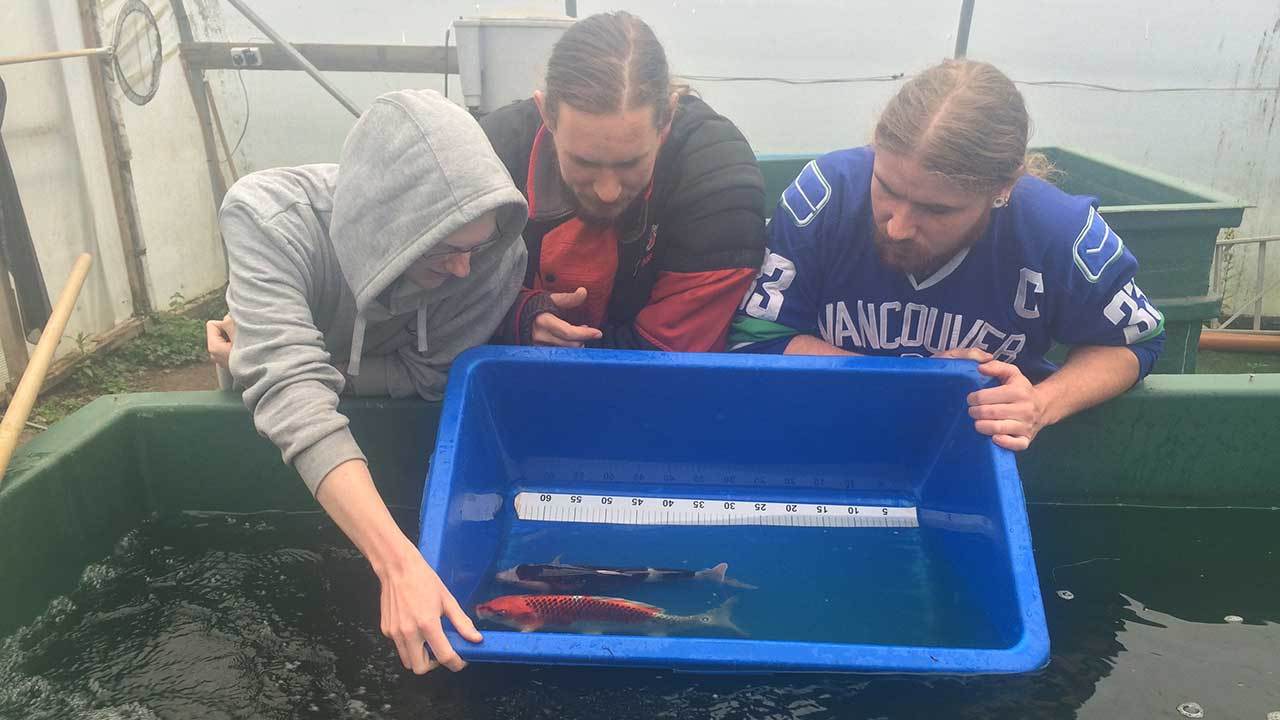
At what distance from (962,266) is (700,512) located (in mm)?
769

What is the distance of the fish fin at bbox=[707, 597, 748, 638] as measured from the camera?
1653mm

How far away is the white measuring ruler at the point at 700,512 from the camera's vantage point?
1961mm

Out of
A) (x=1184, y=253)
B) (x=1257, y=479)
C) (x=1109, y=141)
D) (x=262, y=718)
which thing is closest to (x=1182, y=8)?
(x=1109, y=141)

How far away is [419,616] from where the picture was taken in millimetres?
1224

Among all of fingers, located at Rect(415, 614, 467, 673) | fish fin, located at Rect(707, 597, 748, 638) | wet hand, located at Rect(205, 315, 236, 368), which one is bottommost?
fish fin, located at Rect(707, 597, 748, 638)

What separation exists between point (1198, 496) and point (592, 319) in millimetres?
1427

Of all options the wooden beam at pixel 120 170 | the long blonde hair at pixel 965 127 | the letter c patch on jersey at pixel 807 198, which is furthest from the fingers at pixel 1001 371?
the wooden beam at pixel 120 170

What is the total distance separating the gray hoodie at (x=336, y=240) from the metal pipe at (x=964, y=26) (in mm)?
3418

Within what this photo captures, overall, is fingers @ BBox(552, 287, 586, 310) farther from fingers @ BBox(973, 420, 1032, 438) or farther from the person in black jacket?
fingers @ BBox(973, 420, 1032, 438)

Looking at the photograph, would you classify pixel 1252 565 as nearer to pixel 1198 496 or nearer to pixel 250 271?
pixel 1198 496

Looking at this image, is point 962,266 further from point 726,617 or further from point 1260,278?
point 1260,278

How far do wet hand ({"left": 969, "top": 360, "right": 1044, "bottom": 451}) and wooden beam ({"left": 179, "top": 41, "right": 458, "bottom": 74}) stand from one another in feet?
10.9

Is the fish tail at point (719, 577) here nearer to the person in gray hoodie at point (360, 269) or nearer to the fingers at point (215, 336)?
the person in gray hoodie at point (360, 269)

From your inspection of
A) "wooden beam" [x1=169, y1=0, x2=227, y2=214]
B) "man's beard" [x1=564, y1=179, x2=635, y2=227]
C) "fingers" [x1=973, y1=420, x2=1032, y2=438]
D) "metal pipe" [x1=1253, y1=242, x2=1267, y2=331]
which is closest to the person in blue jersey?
"fingers" [x1=973, y1=420, x2=1032, y2=438]
